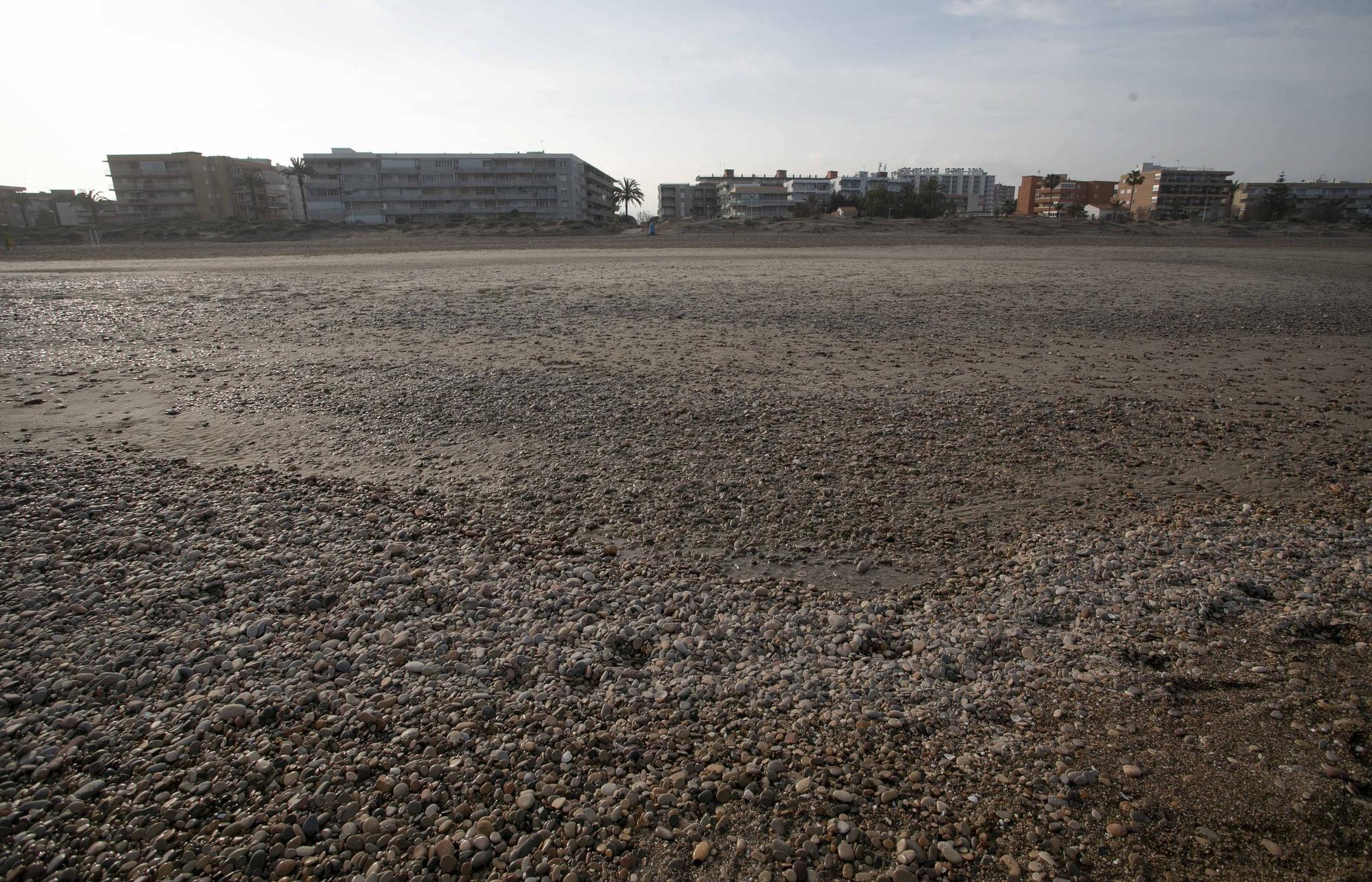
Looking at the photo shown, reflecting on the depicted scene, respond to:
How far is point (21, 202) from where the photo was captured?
122 metres

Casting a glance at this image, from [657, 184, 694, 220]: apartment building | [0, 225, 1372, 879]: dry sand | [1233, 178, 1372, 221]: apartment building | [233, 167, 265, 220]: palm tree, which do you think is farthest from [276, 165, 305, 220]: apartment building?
[1233, 178, 1372, 221]: apartment building

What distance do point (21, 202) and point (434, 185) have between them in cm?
7810

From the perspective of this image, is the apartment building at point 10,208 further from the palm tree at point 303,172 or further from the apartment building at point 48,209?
the palm tree at point 303,172

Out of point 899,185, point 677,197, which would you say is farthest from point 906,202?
point 677,197

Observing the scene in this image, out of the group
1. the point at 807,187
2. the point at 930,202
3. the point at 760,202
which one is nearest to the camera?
the point at 930,202

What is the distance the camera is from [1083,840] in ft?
9.10

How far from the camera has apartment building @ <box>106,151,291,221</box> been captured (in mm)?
110250

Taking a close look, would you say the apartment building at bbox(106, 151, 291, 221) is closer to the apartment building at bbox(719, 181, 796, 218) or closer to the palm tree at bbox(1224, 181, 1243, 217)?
the apartment building at bbox(719, 181, 796, 218)

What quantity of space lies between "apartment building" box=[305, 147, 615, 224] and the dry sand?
333 feet

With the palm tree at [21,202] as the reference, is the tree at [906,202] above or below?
below

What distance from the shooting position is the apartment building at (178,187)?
362 feet

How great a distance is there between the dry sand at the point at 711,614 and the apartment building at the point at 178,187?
12612 cm

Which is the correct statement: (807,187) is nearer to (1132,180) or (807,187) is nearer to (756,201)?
(756,201)

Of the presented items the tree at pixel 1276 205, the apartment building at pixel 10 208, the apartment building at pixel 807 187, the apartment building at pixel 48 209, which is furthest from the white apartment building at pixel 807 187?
the apartment building at pixel 10 208
